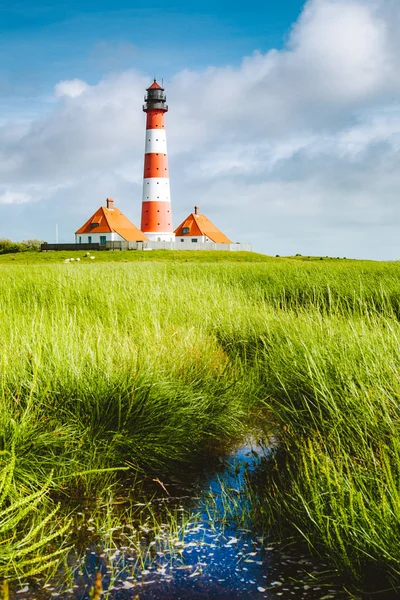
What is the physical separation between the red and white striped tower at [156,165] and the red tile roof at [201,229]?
819 cm

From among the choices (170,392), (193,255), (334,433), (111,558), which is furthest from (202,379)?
(193,255)

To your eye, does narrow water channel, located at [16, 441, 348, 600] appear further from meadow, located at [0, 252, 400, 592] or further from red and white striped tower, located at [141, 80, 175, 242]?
red and white striped tower, located at [141, 80, 175, 242]

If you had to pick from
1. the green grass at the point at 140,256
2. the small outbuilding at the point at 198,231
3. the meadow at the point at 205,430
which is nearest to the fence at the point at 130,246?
the small outbuilding at the point at 198,231

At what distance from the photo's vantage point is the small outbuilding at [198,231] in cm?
5500

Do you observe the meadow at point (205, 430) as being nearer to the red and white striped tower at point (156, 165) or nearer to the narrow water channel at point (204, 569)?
the narrow water channel at point (204, 569)

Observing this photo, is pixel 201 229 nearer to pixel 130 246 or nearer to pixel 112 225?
pixel 112 225

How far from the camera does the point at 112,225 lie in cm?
5122

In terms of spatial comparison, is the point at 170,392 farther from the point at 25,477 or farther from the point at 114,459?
the point at 25,477

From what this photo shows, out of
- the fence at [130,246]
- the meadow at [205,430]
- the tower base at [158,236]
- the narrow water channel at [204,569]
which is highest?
the tower base at [158,236]

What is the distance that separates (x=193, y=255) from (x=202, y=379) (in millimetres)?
34135

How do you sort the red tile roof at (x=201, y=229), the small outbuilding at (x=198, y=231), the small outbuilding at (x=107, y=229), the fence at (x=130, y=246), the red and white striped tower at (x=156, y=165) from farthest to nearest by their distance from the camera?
the red tile roof at (x=201, y=229), the small outbuilding at (x=198, y=231), the small outbuilding at (x=107, y=229), the fence at (x=130, y=246), the red and white striped tower at (x=156, y=165)

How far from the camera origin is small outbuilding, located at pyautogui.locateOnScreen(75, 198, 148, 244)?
166 feet

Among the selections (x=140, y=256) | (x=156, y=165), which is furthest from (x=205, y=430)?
(x=156, y=165)

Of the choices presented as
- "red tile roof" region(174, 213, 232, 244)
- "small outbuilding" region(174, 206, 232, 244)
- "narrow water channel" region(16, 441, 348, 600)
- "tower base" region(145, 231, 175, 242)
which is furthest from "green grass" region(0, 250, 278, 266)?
"narrow water channel" region(16, 441, 348, 600)
